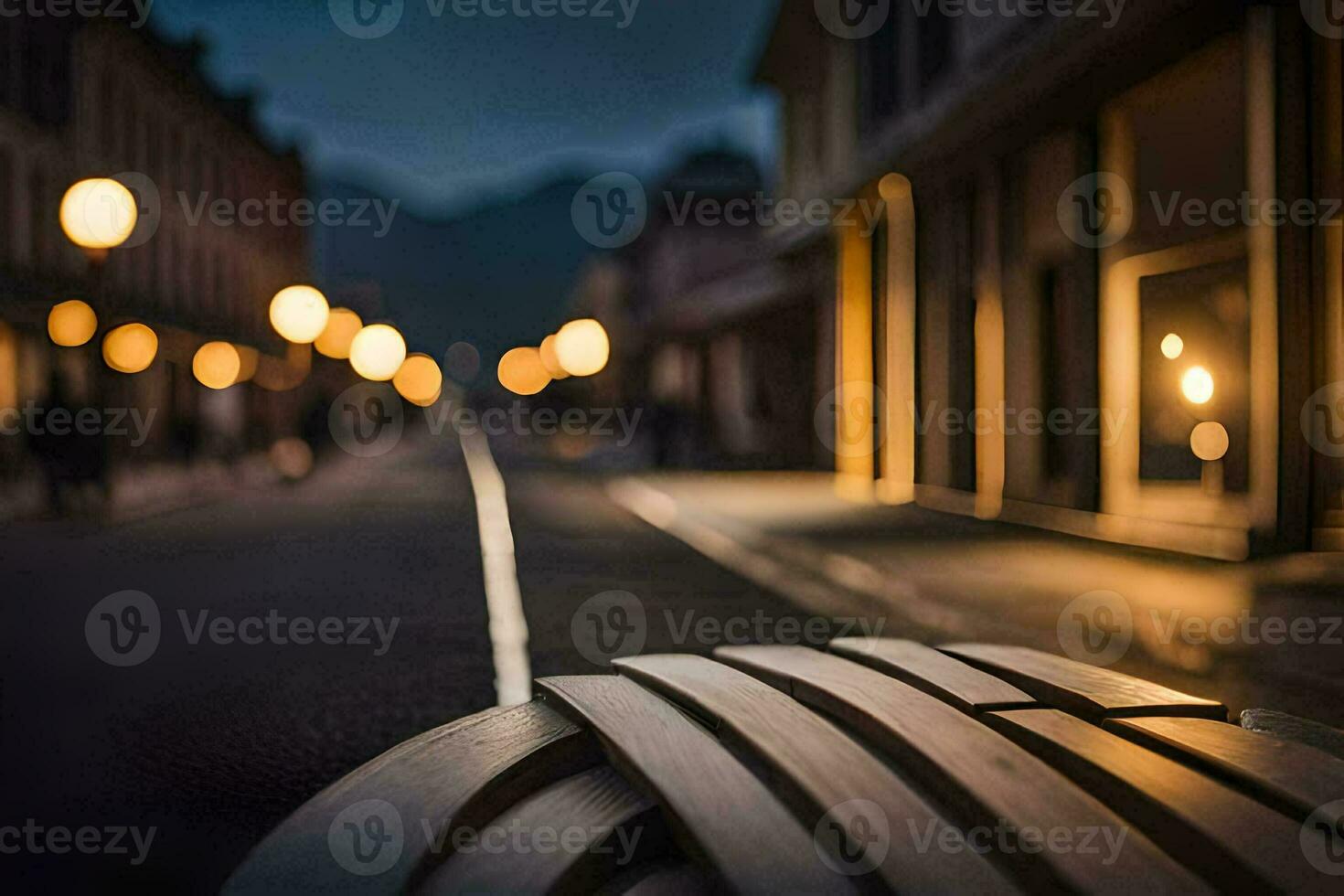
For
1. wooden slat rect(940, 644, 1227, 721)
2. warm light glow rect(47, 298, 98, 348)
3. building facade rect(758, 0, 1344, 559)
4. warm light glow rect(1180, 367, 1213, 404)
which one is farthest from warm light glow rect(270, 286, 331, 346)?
wooden slat rect(940, 644, 1227, 721)

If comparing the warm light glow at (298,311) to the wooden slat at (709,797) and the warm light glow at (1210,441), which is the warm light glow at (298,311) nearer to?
the warm light glow at (1210,441)

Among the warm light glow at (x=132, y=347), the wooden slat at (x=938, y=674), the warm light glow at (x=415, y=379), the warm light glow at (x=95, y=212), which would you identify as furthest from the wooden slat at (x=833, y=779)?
the warm light glow at (x=415, y=379)

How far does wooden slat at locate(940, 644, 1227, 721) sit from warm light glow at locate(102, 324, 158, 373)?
98.2 feet

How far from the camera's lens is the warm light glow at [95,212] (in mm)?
13953

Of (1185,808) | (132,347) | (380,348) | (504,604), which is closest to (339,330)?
(380,348)

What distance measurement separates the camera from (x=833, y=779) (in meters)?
2.52

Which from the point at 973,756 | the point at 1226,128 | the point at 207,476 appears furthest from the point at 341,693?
the point at 207,476

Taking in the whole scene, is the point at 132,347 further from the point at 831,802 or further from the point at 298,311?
the point at 831,802

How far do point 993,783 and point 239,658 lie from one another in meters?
4.80

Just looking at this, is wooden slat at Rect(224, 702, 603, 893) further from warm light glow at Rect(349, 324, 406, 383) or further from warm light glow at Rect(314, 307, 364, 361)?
warm light glow at Rect(314, 307, 364, 361)

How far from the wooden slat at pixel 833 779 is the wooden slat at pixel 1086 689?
0.71 m

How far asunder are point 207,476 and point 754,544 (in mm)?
16408

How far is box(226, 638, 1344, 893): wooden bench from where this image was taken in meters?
2.15

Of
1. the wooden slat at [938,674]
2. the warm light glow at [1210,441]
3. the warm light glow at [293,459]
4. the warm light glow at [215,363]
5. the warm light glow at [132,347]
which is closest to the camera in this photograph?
the wooden slat at [938,674]
